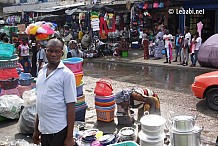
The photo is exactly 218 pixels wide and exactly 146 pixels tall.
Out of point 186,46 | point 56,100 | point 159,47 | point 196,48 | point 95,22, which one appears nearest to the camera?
point 56,100

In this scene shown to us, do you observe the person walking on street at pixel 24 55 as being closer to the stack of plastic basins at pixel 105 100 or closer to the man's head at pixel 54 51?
the stack of plastic basins at pixel 105 100

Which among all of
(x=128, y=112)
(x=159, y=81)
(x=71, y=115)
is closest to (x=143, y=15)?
(x=159, y=81)

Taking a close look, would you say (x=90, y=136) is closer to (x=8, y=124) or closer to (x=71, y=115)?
(x=71, y=115)

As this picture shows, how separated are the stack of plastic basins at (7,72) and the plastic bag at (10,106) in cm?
57

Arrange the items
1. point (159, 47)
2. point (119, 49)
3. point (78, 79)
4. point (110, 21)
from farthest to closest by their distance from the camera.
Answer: point (110, 21), point (119, 49), point (159, 47), point (78, 79)

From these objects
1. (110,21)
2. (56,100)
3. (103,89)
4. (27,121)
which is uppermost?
(110,21)

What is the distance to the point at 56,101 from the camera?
318 centimetres

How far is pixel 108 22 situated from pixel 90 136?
1539 cm

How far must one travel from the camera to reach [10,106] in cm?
664

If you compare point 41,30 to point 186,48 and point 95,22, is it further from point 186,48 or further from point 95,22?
point 95,22

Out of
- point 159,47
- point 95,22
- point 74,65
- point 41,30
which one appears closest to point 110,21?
point 95,22

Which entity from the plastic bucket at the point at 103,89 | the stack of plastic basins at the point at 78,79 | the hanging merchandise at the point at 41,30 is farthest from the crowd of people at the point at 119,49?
the plastic bucket at the point at 103,89

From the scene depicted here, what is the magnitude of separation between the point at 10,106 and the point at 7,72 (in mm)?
1126

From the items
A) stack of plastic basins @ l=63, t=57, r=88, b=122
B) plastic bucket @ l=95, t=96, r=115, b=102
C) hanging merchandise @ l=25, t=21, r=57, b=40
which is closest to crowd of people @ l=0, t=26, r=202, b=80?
hanging merchandise @ l=25, t=21, r=57, b=40
